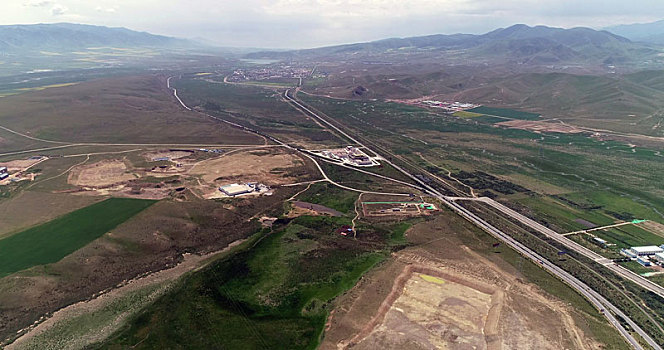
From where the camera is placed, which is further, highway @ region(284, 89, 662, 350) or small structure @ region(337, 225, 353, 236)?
small structure @ region(337, 225, 353, 236)

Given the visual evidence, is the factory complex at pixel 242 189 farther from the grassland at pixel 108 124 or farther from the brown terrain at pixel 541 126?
the brown terrain at pixel 541 126

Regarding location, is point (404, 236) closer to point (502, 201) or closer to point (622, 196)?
point (502, 201)

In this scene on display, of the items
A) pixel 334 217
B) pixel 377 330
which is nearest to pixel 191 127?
pixel 334 217

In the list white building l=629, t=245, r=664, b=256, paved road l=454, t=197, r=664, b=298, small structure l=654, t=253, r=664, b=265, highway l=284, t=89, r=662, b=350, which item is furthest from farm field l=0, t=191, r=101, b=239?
small structure l=654, t=253, r=664, b=265

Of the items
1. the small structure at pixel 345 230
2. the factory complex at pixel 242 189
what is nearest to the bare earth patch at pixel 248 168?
the factory complex at pixel 242 189

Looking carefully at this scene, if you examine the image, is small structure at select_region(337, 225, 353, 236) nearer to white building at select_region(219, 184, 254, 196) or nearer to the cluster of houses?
white building at select_region(219, 184, 254, 196)
